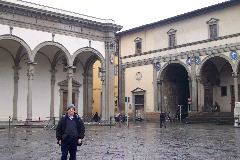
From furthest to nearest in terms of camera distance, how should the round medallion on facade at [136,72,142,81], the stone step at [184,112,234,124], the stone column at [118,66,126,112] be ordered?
the stone column at [118,66,126,112]
the round medallion on facade at [136,72,142,81]
the stone step at [184,112,234,124]

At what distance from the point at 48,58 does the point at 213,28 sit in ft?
48.4

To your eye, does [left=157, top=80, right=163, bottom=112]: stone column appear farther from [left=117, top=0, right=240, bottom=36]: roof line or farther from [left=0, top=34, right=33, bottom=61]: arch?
[left=0, top=34, right=33, bottom=61]: arch

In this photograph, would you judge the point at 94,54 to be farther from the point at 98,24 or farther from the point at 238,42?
the point at 238,42

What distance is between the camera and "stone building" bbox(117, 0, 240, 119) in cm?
3133

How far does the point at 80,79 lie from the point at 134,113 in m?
9.67

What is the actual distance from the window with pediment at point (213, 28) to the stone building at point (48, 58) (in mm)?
8545

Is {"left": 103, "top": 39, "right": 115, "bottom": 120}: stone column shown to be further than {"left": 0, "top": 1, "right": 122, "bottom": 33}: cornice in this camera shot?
Yes

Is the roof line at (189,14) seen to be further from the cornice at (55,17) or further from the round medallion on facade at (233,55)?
the cornice at (55,17)

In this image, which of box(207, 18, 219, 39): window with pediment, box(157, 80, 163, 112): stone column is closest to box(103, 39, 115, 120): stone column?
box(157, 80, 163, 112): stone column

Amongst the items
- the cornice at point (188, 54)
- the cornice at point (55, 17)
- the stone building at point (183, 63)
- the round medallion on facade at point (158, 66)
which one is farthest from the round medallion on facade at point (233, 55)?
the cornice at point (55, 17)

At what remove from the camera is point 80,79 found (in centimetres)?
3192

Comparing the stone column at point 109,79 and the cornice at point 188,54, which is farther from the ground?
the cornice at point 188,54

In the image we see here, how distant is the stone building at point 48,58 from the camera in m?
24.9

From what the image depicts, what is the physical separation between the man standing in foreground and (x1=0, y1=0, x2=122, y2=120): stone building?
18.2 meters
